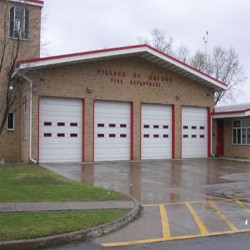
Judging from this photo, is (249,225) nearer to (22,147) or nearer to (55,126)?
(55,126)

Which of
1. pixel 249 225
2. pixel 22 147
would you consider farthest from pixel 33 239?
pixel 22 147

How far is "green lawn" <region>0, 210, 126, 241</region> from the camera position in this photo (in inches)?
286

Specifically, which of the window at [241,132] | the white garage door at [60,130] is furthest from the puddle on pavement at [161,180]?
the window at [241,132]

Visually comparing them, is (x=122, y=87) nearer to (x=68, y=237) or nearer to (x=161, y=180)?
(x=161, y=180)

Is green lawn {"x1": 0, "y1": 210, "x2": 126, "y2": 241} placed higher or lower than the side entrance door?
lower

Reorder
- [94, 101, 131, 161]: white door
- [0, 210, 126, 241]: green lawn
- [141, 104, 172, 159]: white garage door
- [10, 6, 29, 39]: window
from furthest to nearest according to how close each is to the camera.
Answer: [141, 104, 172, 159]: white garage door → [94, 101, 131, 161]: white door → [10, 6, 29, 39]: window → [0, 210, 126, 241]: green lawn

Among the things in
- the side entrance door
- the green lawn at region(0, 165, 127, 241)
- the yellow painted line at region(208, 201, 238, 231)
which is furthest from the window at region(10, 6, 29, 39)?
the side entrance door

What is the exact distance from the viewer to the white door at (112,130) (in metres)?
24.3

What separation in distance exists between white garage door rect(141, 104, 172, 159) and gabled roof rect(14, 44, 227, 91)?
2.51 metres

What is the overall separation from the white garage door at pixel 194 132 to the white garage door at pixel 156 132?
1165 mm

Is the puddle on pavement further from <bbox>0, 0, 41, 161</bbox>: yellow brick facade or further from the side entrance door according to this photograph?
the side entrance door

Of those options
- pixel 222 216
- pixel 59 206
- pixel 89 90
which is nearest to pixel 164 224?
pixel 222 216

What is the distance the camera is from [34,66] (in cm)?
2152

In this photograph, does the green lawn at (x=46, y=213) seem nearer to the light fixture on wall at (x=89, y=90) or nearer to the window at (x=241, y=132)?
the light fixture on wall at (x=89, y=90)
